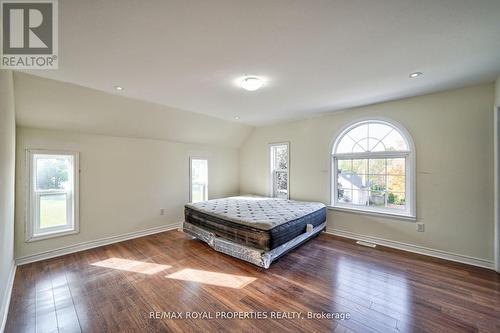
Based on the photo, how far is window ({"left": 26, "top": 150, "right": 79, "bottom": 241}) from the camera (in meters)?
2.98

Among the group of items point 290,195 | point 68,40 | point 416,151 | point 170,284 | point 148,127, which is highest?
point 68,40

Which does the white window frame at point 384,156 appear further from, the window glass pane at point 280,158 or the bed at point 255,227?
the window glass pane at point 280,158

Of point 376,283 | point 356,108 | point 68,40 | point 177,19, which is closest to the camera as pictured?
point 177,19

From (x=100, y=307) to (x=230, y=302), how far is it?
1259mm

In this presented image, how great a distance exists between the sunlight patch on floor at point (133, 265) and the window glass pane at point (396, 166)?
389 cm

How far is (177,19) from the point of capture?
1502mm

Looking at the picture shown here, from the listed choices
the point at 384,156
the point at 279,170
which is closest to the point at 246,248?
the point at 279,170

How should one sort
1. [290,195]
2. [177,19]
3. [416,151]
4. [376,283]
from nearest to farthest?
1. [177,19]
2. [376,283]
3. [416,151]
4. [290,195]

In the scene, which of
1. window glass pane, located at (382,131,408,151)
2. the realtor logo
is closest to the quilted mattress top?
window glass pane, located at (382,131,408,151)

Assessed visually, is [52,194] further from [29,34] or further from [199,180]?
[199,180]

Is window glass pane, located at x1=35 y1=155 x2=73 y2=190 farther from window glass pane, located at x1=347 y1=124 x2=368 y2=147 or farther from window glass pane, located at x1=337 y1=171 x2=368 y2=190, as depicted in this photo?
window glass pane, located at x1=347 y1=124 x2=368 y2=147

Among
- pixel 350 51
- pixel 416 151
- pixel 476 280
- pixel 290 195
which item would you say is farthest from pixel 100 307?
pixel 416 151

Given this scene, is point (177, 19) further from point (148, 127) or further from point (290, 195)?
point (290, 195)

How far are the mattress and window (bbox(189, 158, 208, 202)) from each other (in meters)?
1.23
